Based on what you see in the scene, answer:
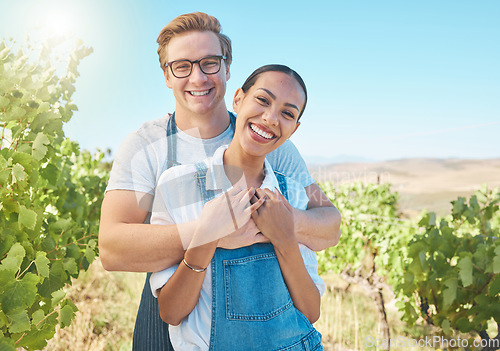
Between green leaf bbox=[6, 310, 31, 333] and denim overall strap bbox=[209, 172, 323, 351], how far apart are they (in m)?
0.83

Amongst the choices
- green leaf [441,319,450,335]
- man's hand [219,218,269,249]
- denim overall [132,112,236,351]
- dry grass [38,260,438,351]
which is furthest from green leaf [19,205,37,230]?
green leaf [441,319,450,335]

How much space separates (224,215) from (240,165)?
0.24 m

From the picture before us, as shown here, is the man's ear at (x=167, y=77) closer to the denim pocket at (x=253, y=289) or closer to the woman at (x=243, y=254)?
the woman at (x=243, y=254)

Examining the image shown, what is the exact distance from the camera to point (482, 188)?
3787 millimetres

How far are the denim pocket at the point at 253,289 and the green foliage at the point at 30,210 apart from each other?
2.53 ft

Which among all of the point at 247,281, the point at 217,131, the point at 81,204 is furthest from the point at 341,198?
the point at 247,281

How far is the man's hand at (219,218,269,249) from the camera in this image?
1315 mm

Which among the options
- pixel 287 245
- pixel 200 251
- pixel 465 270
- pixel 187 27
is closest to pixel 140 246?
pixel 200 251

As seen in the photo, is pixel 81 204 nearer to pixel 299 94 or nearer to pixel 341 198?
pixel 299 94

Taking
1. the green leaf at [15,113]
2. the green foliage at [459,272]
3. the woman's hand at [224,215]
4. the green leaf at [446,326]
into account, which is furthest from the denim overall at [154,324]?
the green leaf at [446,326]

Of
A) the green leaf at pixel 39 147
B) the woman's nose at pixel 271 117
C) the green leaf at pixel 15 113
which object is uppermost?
the green leaf at pixel 15 113

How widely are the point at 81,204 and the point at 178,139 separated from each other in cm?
193

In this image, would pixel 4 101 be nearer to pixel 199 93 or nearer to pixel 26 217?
pixel 26 217

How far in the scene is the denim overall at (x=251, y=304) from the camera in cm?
132
